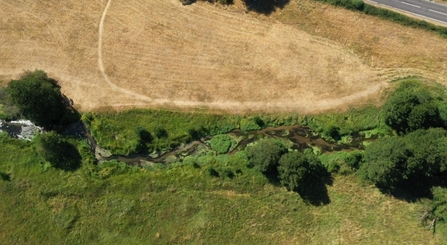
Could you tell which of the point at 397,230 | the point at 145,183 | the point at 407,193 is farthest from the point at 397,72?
the point at 145,183

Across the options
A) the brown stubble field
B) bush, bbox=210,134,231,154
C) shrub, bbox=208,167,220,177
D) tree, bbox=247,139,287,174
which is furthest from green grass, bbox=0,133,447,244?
the brown stubble field

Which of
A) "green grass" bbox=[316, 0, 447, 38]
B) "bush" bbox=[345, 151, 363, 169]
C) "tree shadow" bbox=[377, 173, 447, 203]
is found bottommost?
"tree shadow" bbox=[377, 173, 447, 203]

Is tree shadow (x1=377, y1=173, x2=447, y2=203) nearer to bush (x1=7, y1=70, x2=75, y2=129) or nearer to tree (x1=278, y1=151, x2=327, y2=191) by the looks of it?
tree (x1=278, y1=151, x2=327, y2=191)

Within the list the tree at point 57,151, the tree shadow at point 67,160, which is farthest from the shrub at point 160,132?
the tree at point 57,151

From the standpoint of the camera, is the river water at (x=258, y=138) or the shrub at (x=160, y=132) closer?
the river water at (x=258, y=138)

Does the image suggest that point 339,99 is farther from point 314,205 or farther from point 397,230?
point 397,230

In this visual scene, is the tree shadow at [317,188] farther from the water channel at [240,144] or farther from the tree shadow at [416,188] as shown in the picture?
the tree shadow at [416,188]

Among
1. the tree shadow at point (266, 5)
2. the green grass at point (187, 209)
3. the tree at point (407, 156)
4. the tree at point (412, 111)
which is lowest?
the green grass at point (187, 209)
